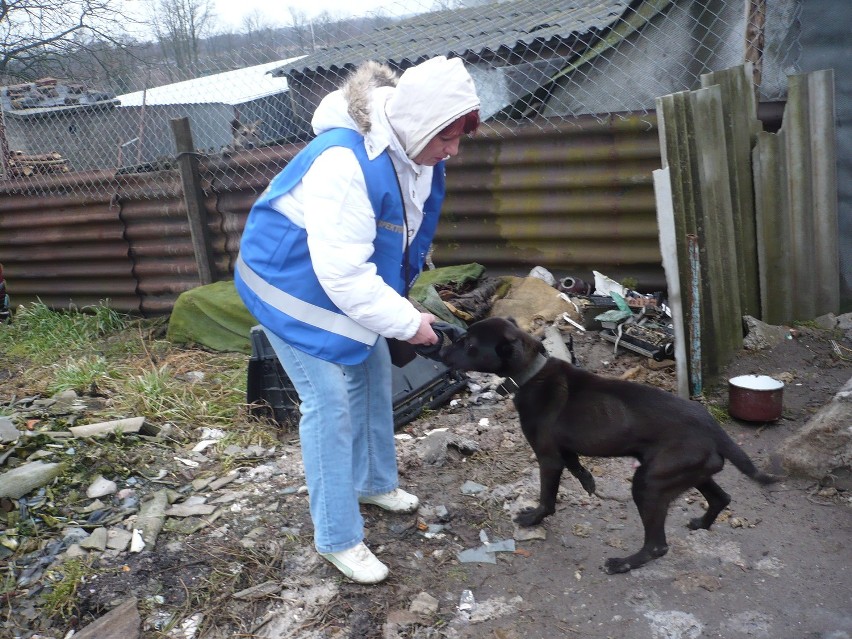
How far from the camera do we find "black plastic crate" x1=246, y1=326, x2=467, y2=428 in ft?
15.1

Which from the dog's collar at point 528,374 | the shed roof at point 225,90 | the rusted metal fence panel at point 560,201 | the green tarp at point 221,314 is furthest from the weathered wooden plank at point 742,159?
the shed roof at point 225,90

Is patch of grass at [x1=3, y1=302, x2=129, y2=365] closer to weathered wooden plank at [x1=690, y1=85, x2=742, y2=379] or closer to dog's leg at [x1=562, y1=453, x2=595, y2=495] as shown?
dog's leg at [x1=562, y1=453, x2=595, y2=495]

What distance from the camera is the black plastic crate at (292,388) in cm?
462

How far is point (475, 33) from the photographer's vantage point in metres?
9.02

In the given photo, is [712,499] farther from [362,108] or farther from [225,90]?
[225,90]

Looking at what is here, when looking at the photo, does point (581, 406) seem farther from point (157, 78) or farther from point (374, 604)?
point (157, 78)

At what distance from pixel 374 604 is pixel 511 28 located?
7.14 metres

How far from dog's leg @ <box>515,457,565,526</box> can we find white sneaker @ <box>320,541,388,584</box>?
0.75 meters

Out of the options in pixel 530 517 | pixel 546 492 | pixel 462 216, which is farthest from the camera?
pixel 462 216

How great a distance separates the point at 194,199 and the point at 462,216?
245cm

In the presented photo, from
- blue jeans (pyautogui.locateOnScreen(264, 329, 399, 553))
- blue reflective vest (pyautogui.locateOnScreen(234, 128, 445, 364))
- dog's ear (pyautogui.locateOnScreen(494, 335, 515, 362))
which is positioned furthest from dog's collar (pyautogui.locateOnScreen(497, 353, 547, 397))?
blue reflective vest (pyautogui.locateOnScreen(234, 128, 445, 364))

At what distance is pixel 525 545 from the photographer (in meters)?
3.40

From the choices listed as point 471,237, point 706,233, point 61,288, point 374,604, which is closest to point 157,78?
point 61,288

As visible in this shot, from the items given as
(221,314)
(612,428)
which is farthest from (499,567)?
(221,314)
